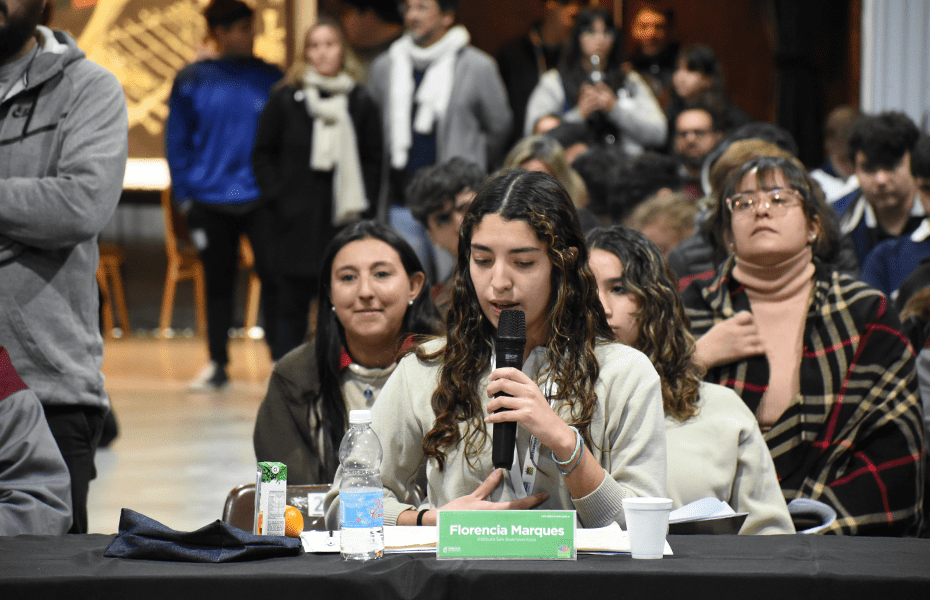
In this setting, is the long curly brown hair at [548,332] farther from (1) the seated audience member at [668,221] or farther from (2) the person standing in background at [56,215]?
(1) the seated audience member at [668,221]

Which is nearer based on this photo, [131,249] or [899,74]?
[899,74]

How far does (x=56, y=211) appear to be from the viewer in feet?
7.27

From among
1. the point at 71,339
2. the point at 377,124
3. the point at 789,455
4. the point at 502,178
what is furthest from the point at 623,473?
the point at 377,124

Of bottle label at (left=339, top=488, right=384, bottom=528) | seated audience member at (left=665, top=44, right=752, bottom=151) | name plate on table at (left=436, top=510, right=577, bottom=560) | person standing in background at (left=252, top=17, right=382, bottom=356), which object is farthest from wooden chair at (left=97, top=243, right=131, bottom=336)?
name plate on table at (left=436, top=510, right=577, bottom=560)

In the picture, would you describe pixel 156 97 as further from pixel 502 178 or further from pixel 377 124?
pixel 502 178

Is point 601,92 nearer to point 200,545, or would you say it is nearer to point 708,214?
point 708,214

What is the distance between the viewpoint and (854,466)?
2338 mm

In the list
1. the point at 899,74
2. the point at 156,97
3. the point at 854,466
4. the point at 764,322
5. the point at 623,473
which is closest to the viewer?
the point at 623,473

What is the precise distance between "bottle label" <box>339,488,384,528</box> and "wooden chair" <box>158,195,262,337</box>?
5.56m

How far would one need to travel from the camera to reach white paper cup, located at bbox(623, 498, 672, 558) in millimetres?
1386

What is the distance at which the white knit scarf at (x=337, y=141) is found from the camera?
5059 mm

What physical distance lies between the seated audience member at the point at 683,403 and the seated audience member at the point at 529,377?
31 centimetres

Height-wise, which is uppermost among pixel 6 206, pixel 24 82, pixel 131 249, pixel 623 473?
pixel 24 82

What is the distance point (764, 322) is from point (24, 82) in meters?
1.79
